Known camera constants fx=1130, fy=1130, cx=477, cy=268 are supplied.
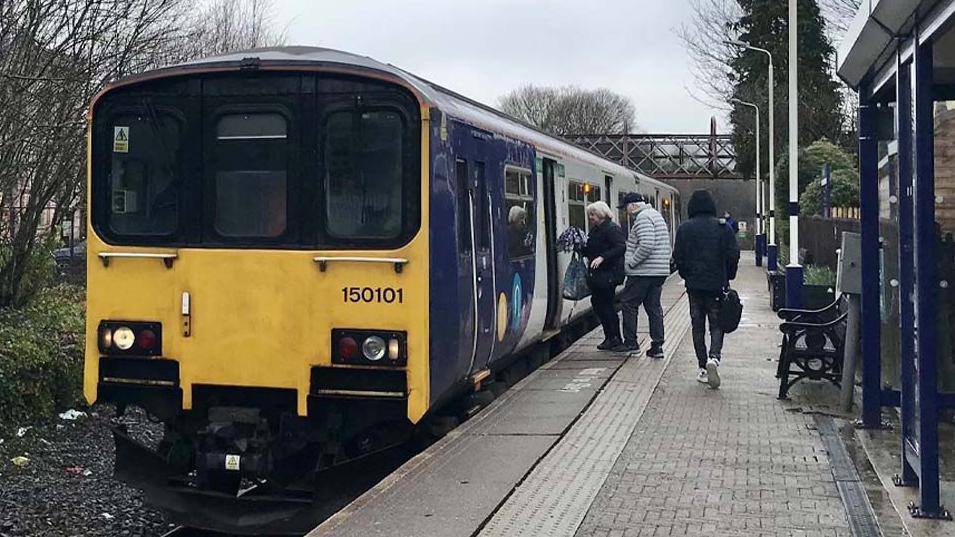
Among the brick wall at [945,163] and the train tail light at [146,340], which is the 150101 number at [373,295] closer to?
the train tail light at [146,340]

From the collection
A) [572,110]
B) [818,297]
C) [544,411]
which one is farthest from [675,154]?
[544,411]

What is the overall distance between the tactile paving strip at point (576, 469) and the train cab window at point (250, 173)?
233 cm

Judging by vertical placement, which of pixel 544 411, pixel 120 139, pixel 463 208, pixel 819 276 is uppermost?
pixel 120 139

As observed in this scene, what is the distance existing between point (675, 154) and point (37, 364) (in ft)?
166

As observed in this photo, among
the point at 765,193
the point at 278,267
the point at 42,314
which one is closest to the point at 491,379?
the point at 278,267

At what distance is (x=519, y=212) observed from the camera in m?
10.0

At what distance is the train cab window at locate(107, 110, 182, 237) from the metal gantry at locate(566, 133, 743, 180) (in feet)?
164

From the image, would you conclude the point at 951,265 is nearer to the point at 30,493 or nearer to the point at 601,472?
the point at 601,472

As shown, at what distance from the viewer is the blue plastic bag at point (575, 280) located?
1178 centimetres

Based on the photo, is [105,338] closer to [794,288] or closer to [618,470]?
[618,470]

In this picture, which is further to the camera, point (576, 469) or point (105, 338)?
point (105, 338)

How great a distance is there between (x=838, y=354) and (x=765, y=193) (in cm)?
3153

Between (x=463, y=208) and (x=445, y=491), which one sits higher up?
(x=463, y=208)

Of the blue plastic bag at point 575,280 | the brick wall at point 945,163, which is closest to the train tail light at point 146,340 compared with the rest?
the brick wall at point 945,163
